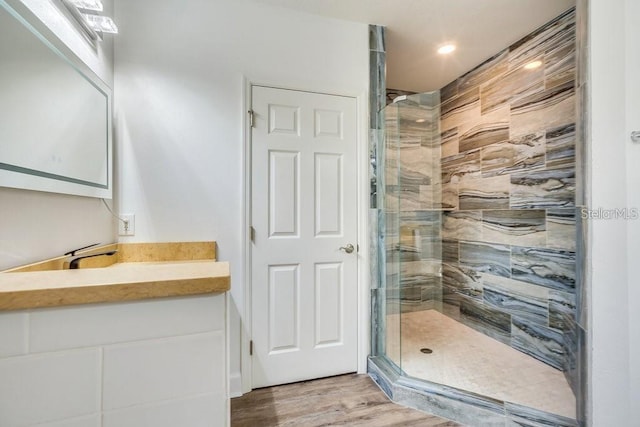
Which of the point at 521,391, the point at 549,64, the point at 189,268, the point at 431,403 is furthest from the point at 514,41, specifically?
the point at 189,268

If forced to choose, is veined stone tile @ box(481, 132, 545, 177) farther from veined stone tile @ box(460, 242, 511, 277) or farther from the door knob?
the door knob

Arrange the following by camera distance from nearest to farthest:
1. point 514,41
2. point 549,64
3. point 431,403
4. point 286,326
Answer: point 431,403 < point 286,326 < point 549,64 < point 514,41

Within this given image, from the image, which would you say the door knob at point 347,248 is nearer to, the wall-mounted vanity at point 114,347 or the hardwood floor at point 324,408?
the hardwood floor at point 324,408

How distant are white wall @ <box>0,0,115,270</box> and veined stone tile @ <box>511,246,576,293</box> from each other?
293 centimetres

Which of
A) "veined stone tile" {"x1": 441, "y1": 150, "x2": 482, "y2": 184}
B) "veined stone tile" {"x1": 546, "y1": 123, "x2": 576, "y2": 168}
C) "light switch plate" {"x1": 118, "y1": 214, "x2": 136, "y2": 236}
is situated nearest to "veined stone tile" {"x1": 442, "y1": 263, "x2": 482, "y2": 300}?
"veined stone tile" {"x1": 441, "y1": 150, "x2": 482, "y2": 184}

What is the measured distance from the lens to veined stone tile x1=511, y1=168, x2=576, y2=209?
2000mm

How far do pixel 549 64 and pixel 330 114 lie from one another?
168 centimetres

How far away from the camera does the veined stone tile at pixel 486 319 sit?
2410 mm

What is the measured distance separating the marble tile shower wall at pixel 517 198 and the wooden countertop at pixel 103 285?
2.01 metres

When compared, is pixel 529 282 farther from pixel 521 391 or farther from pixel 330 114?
pixel 330 114

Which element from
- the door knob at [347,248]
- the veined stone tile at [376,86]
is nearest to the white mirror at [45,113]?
the door knob at [347,248]

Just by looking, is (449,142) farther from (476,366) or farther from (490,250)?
(476,366)

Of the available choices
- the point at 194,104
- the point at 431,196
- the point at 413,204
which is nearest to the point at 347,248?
the point at 413,204

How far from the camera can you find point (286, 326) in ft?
6.45
